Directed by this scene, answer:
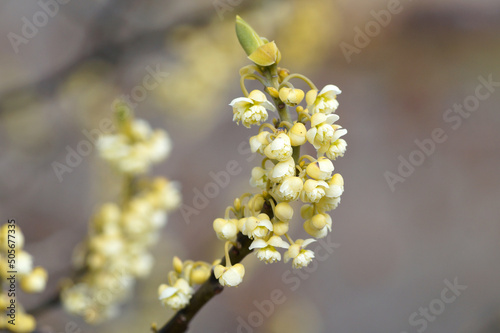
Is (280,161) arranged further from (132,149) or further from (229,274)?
(132,149)

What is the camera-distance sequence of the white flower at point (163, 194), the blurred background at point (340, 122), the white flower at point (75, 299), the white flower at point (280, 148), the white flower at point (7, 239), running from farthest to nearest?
the blurred background at point (340, 122), the white flower at point (163, 194), the white flower at point (75, 299), the white flower at point (7, 239), the white flower at point (280, 148)

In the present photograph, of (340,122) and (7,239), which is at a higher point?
(340,122)

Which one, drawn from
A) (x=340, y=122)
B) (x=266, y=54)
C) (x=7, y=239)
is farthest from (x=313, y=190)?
(x=340, y=122)

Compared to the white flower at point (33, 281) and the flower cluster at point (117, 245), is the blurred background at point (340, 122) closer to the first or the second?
the flower cluster at point (117, 245)

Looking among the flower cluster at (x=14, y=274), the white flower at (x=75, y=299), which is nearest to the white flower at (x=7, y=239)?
the flower cluster at (x=14, y=274)

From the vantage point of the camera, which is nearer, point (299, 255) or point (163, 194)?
point (299, 255)

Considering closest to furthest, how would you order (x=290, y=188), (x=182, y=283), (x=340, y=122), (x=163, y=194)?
(x=290, y=188), (x=182, y=283), (x=163, y=194), (x=340, y=122)
